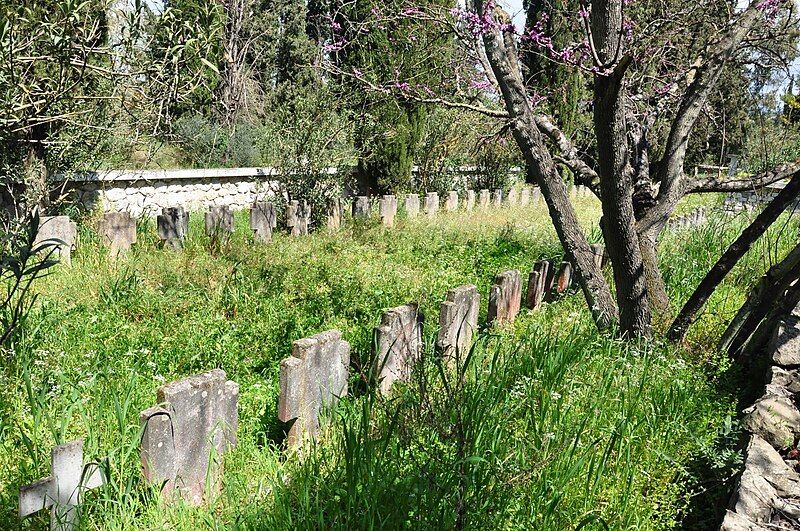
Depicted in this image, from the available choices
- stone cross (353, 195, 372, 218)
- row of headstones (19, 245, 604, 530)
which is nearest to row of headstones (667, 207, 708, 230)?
stone cross (353, 195, 372, 218)

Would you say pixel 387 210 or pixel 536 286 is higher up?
pixel 387 210

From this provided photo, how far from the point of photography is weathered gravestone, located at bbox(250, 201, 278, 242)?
782cm

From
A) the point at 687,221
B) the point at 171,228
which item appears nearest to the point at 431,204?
the point at 687,221

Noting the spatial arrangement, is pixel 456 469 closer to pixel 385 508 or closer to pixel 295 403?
pixel 385 508

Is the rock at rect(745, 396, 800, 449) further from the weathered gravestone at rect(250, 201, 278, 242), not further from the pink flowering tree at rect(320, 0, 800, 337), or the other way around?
the weathered gravestone at rect(250, 201, 278, 242)

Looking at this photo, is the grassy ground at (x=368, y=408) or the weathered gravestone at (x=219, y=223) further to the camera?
the weathered gravestone at (x=219, y=223)

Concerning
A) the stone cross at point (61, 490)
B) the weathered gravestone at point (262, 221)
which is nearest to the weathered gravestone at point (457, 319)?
the stone cross at point (61, 490)

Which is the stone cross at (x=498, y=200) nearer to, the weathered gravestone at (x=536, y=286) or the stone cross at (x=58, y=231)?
the weathered gravestone at (x=536, y=286)

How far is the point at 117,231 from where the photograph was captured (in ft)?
20.5

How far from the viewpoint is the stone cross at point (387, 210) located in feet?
32.7

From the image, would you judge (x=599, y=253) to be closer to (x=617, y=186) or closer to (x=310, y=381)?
(x=617, y=186)

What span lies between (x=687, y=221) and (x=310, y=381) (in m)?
8.44

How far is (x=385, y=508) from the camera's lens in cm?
238

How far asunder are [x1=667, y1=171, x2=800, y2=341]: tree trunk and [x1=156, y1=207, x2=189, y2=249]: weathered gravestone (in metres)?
5.08
